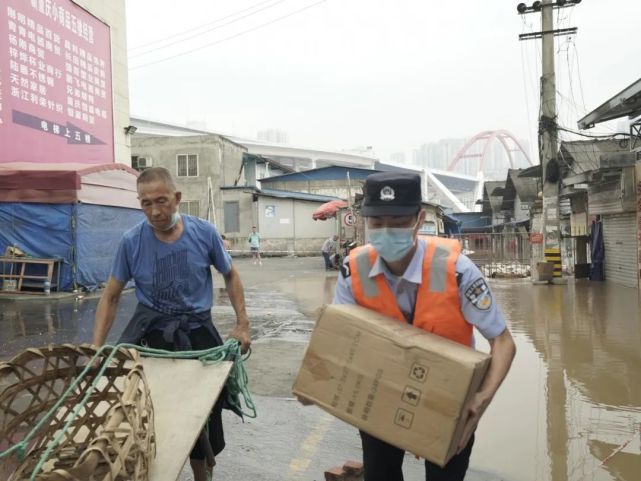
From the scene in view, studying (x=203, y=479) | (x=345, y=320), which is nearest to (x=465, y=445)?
(x=345, y=320)

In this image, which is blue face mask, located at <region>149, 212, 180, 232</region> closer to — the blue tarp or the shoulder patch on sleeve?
the shoulder patch on sleeve

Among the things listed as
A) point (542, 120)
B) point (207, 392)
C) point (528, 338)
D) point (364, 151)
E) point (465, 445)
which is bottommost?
point (528, 338)

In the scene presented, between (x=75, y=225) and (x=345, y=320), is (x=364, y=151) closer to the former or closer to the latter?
(x=75, y=225)

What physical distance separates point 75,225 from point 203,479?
9.04 meters

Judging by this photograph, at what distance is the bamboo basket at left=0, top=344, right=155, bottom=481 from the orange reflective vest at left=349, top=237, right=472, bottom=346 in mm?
833

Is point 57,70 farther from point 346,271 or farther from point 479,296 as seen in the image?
point 479,296

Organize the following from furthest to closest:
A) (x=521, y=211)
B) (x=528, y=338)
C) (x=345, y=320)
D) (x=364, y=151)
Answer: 1. (x=364, y=151)
2. (x=521, y=211)
3. (x=528, y=338)
4. (x=345, y=320)

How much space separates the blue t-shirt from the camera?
104 inches

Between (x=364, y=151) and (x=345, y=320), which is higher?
(x=364, y=151)

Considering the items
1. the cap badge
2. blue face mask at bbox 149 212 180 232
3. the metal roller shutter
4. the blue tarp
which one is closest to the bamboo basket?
blue face mask at bbox 149 212 180 232

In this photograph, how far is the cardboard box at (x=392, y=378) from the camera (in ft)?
5.45

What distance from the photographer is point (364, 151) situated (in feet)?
264

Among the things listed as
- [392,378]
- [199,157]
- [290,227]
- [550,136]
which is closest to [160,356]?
[392,378]

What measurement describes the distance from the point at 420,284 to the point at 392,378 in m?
0.36
